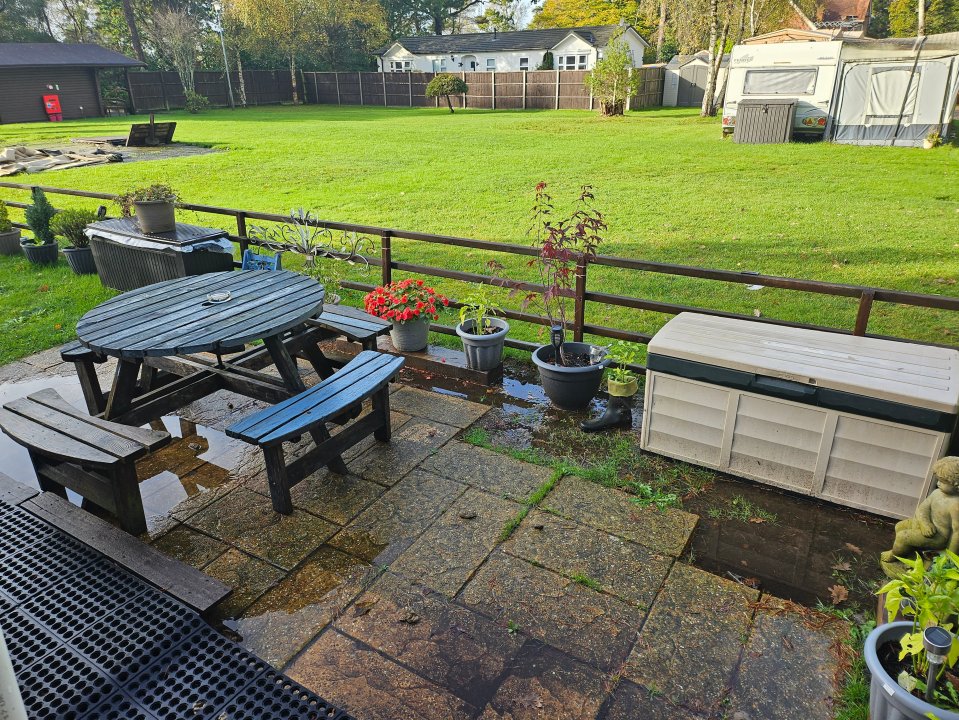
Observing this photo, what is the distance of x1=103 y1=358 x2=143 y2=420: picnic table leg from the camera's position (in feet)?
12.6

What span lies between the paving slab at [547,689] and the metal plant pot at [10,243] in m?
9.75

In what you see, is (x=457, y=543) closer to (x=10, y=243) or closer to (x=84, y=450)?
(x=84, y=450)

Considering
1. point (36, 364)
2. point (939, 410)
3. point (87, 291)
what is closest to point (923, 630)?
point (939, 410)

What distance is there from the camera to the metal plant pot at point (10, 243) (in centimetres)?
910

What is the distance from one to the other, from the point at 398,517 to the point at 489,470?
2.22ft

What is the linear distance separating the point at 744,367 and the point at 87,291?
278 inches

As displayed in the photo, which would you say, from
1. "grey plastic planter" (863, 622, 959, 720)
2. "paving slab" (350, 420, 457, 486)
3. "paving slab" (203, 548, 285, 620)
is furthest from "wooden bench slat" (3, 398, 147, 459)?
"grey plastic planter" (863, 622, 959, 720)

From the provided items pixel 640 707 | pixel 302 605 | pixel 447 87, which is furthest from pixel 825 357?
pixel 447 87

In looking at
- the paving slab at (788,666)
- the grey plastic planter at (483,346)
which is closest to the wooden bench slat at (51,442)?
the grey plastic planter at (483,346)

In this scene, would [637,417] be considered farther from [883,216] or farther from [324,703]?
[883,216]

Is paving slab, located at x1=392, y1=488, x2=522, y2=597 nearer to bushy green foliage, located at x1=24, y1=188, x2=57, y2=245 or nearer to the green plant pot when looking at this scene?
the green plant pot

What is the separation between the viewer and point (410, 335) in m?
5.46

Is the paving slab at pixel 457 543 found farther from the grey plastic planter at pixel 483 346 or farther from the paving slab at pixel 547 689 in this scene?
the grey plastic planter at pixel 483 346

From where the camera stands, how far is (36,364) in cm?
558
